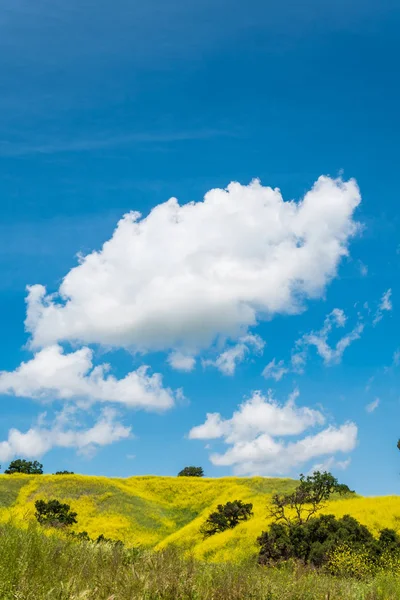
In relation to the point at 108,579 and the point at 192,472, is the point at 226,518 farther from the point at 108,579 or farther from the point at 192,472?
the point at 192,472

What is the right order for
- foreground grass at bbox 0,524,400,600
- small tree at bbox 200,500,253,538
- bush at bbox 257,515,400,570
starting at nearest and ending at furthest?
foreground grass at bbox 0,524,400,600
bush at bbox 257,515,400,570
small tree at bbox 200,500,253,538

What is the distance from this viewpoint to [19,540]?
9164 mm

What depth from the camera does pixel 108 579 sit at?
862 cm

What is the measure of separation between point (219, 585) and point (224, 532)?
152ft

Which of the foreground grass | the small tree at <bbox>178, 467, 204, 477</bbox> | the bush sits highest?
the small tree at <bbox>178, 467, 204, 477</bbox>

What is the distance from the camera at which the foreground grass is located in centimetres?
761

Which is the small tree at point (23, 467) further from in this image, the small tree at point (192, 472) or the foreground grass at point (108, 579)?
the foreground grass at point (108, 579)

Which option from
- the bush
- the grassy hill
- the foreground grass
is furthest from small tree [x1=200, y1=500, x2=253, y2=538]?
the foreground grass

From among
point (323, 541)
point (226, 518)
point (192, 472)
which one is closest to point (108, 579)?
point (323, 541)

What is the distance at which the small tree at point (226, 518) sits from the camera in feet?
185

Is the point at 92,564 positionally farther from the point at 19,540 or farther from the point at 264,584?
the point at 264,584

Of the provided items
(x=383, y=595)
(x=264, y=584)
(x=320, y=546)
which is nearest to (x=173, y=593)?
(x=264, y=584)

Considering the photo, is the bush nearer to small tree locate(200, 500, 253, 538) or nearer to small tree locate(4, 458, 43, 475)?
small tree locate(200, 500, 253, 538)

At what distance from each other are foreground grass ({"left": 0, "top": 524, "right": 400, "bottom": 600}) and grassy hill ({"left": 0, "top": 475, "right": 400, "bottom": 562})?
36847mm
